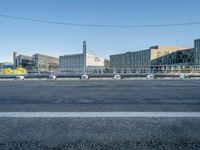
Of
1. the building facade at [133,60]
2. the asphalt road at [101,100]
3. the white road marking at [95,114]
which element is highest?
the building facade at [133,60]

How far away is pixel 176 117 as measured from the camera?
461 cm

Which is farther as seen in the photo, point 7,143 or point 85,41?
point 85,41

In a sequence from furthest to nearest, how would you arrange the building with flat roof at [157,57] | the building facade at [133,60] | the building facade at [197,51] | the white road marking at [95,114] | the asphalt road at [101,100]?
1. the building facade at [133,60]
2. the building with flat roof at [157,57]
3. the building facade at [197,51]
4. the asphalt road at [101,100]
5. the white road marking at [95,114]

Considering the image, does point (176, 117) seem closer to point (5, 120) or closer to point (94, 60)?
A: point (5, 120)

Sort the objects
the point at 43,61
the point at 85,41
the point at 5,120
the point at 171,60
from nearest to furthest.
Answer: the point at 5,120 → the point at 85,41 → the point at 171,60 → the point at 43,61

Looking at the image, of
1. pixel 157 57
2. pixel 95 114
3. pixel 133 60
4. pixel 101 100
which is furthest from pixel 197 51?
pixel 95 114

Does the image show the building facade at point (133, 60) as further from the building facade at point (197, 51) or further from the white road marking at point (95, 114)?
the white road marking at point (95, 114)

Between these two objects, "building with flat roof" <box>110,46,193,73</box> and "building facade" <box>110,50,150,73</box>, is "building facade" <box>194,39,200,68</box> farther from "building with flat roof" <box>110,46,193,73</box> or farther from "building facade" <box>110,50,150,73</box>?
"building facade" <box>110,50,150,73</box>

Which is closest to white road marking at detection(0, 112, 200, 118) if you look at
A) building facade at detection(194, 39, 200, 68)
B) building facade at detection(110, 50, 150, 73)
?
building facade at detection(194, 39, 200, 68)

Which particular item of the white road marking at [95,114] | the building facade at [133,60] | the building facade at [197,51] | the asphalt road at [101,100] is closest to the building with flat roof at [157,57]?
the building facade at [133,60]

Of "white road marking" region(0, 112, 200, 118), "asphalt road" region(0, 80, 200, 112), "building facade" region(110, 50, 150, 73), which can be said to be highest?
"building facade" region(110, 50, 150, 73)

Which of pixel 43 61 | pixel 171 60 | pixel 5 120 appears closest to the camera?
pixel 5 120

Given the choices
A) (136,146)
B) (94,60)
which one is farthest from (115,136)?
(94,60)

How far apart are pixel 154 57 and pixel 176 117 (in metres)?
113
